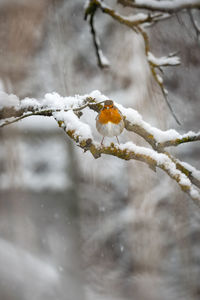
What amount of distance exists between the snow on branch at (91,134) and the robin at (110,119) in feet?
0.11

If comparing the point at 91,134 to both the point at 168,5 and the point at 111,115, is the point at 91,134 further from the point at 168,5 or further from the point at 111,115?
the point at 168,5

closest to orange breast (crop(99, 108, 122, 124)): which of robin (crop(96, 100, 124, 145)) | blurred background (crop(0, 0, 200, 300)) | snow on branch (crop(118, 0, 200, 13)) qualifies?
robin (crop(96, 100, 124, 145))

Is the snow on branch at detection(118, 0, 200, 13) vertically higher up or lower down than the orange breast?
higher up

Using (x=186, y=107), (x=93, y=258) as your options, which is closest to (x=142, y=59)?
(x=186, y=107)

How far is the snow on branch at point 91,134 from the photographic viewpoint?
0.81 metres

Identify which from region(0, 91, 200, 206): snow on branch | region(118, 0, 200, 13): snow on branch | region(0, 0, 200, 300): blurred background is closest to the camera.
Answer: region(0, 91, 200, 206): snow on branch

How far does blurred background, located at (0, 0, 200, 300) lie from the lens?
241cm

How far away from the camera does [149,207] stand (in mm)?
2957

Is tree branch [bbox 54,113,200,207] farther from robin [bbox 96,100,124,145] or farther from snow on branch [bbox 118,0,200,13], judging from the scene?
snow on branch [bbox 118,0,200,13]

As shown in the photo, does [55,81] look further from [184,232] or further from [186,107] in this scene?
[184,232]

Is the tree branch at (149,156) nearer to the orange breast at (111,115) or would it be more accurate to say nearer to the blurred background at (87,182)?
the orange breast at (111,115)

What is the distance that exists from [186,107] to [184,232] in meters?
1.22

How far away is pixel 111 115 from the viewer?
0.87 metres

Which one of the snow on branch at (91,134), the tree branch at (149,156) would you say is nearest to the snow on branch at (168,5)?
the snow on branch at (91,134)
